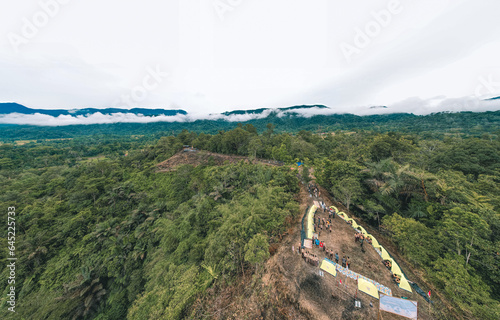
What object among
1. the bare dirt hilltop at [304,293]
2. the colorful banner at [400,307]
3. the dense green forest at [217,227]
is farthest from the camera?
the dense green forest at [217,227]

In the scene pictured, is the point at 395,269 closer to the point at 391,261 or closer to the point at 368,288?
the point at 391,261

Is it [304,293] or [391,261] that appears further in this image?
[391,261]

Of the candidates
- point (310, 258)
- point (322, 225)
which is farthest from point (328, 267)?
point (322, 225)

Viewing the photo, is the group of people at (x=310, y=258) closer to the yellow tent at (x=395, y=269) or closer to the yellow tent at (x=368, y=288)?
the yellow tent at (x=368, y=288)

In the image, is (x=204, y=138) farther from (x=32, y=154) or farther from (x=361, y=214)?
(x=32, y=154)

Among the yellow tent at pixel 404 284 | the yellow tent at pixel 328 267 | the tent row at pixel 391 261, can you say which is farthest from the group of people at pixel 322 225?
the yellow tent at pixel 404 284

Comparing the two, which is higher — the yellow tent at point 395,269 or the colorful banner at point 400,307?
the colorful banner at point 400,307

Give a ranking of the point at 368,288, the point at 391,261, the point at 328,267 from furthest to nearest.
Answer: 1. the point at 391,261
2. the point at 328,267
3. the point at 368,288
